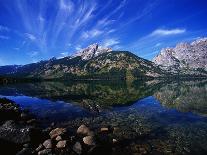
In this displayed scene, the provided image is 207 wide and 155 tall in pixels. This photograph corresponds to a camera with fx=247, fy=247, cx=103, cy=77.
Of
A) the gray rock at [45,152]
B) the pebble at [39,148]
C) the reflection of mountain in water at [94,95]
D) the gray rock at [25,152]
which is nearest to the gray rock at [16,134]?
the gray rock at [25,152]

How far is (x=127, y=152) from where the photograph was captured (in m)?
29.6

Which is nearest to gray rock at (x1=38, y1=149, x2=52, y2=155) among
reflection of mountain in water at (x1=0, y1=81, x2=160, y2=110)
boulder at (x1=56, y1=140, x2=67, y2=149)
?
boulder at (x1=56, y1=140, x2=67, y2=149)

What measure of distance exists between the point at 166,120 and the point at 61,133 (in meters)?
24.5

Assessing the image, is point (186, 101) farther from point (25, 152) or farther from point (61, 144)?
point (25, 152)

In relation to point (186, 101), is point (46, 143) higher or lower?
higher

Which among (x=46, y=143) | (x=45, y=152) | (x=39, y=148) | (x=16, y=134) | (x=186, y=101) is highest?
(x=16, y=134)

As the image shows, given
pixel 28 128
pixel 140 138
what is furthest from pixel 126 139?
pixel 28 128

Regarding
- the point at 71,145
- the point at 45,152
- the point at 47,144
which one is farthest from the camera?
the point at 71,145

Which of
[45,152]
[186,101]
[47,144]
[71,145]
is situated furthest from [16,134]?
[186,101]

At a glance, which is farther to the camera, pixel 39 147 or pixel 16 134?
pixel 16 134

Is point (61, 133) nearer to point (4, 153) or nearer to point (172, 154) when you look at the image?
point (4, 153)

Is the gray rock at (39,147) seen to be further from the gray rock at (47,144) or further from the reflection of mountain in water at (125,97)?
the reflection of mountain in water at (125,97)

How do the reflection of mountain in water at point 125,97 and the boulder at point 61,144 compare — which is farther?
the reflection of mountain in water at point 125,97

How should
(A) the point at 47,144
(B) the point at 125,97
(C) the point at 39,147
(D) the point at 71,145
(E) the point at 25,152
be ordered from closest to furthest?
(E) the point at 25,152, (C) the point at 39,147, (A) the point at 47,144, (D) the point at 71,145, (B) the point at 125,97
